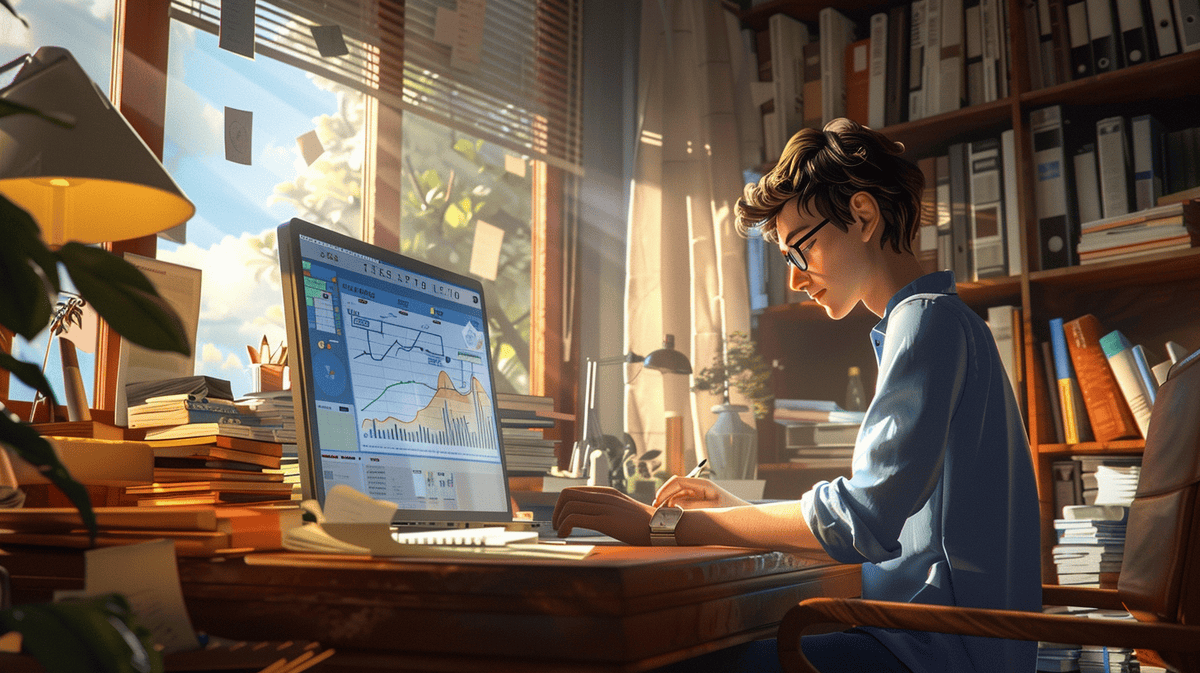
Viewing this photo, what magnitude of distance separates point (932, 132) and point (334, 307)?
1976 mm

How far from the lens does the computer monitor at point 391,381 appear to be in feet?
3.50

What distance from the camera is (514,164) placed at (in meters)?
2.84

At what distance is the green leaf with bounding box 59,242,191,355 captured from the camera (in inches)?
17.4

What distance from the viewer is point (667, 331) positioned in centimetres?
279

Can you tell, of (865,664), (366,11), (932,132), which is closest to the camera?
(865,664)

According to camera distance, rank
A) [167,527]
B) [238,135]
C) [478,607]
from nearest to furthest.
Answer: [478,607] < [167,527] < [238,135]

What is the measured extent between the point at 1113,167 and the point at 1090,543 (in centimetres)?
88

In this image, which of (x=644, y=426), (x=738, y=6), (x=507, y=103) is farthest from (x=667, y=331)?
(x=738, y=6)

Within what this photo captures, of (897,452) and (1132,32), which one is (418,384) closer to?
(897,452)

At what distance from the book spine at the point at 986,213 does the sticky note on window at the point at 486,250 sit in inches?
50.2

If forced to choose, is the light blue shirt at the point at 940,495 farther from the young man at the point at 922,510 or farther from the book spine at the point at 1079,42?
the book spine at the point at 1079,42

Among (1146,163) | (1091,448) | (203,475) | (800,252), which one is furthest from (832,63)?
(203,475)

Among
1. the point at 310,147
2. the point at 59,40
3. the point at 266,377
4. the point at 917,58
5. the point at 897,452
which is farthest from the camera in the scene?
the point at 917,58

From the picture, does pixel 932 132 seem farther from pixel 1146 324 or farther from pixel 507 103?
pixel 507 103
